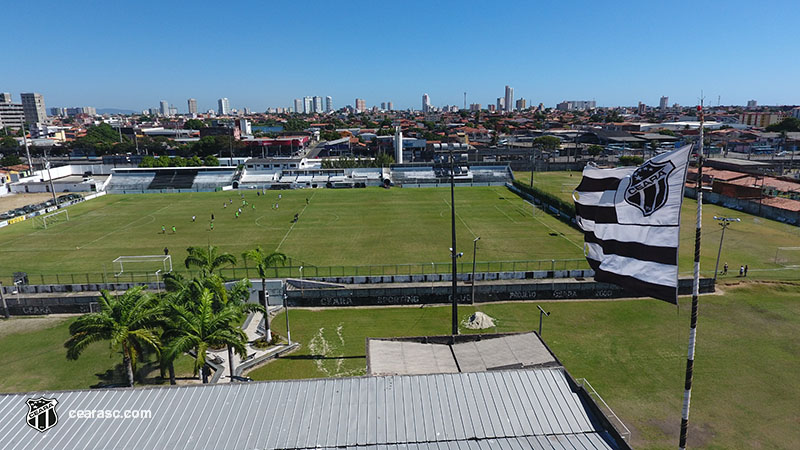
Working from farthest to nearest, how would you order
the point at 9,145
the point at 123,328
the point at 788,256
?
1. the point at 9,145
2. the point at 788,256
3. the point at 123,328

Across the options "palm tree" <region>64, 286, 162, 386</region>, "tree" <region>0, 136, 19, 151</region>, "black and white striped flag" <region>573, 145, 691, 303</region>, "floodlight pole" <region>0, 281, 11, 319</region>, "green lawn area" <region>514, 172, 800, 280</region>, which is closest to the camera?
"black and white striped flag" <region>573, 145, 691, 303</region>

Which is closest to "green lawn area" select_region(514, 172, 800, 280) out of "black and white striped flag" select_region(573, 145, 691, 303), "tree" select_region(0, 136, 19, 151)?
"black and white striped flag" select_region(573, 145, 691, 303)

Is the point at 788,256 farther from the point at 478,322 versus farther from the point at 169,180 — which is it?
the point at 169,180

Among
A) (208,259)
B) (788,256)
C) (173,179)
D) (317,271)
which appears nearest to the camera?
(208,259)

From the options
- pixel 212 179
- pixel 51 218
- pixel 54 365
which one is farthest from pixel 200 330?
pixel 212 179

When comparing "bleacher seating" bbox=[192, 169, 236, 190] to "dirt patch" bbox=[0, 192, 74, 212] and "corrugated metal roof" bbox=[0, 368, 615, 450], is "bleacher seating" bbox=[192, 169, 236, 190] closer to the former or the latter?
"dirt patch" bbox=[0, 192, 74, 212]

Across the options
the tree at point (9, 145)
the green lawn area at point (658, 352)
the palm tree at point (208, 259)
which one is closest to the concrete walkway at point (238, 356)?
the green lawn area at point (658, 352)

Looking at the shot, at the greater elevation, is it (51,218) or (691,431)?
(51,218)
